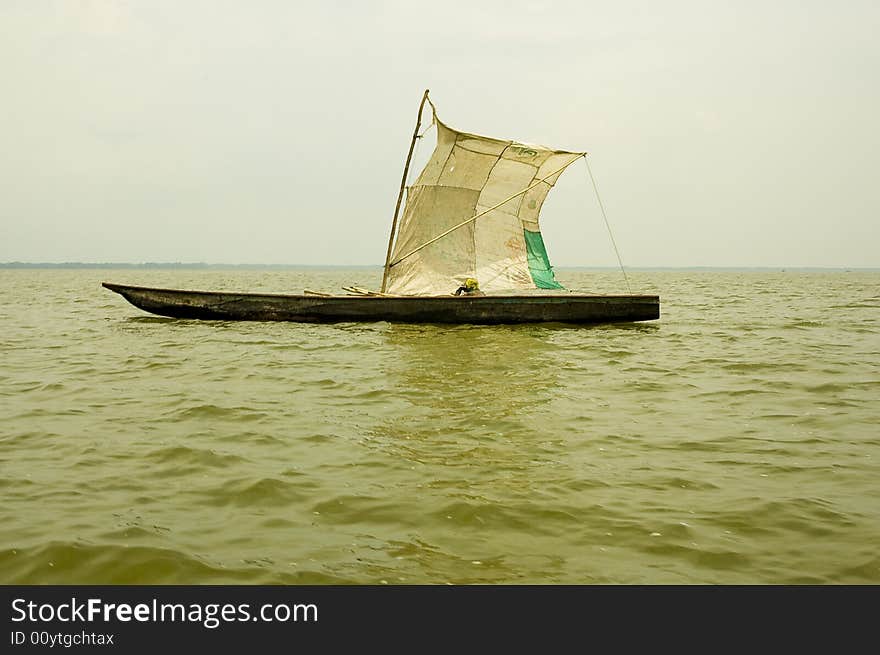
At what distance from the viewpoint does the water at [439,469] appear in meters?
3.68

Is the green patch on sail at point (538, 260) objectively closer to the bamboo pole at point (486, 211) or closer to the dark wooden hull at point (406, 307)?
the bamboo pole at point (486, 211)

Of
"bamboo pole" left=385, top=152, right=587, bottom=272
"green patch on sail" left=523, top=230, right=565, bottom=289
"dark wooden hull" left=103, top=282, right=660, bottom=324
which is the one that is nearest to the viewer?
"dark wooden hull" left=103, top=282, right=660, bottom=324

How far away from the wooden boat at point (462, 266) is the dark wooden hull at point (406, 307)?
2 centimetres

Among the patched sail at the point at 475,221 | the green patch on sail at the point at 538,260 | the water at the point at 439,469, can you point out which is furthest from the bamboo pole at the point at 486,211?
the water at the point at 439,469

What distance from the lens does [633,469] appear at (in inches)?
209

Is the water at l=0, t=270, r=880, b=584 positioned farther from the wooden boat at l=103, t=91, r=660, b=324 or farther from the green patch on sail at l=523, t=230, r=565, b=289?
the green patch on sail at l=523, t=230, r=565, b=289

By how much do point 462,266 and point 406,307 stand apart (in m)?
2.03

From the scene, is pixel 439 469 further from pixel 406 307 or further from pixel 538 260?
pixel 538 260

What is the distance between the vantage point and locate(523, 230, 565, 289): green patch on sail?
55.8ft

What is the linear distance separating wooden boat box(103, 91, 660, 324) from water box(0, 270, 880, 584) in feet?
14.2

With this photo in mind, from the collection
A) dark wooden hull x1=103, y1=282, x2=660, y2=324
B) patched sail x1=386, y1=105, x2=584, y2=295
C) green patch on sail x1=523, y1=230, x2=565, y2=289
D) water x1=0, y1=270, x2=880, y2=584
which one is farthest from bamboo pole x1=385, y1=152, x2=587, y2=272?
water x1=0, y1=270, x2=880, y2=584

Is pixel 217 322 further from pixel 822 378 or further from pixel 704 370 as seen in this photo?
pixel 822 378

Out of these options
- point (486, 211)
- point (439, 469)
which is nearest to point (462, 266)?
point (486, 211)
